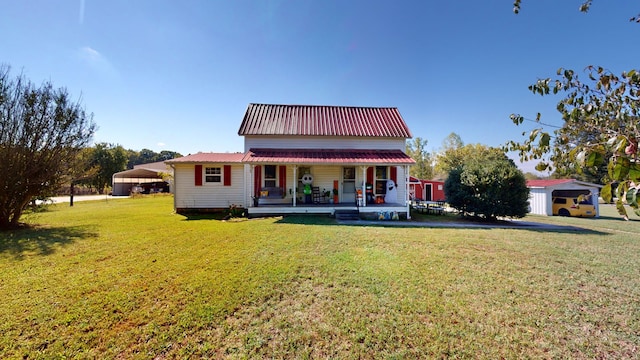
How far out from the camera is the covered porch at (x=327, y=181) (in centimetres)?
1252

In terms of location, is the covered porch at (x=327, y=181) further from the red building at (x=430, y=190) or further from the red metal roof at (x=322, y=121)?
the red building at (x=430, y=190)

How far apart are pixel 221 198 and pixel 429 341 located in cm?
1258

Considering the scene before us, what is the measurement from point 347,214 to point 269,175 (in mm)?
4842

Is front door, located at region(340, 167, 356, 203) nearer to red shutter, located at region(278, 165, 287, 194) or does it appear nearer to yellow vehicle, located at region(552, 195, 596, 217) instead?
red shutter, located at region(278, 165, 287, 194)

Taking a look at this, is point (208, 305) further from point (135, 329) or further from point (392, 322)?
point (392, 322)

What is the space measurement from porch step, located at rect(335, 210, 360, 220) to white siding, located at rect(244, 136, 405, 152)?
4.22 metres

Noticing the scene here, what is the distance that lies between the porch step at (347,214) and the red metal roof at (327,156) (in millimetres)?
2373

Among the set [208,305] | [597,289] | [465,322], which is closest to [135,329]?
[208,305]

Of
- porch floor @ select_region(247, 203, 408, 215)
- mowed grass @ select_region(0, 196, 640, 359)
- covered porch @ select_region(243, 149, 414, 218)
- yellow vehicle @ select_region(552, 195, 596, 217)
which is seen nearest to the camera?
mowed grass @ select_region(0, 196, 640, 359)

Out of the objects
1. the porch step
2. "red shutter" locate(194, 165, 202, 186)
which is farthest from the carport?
the porch step

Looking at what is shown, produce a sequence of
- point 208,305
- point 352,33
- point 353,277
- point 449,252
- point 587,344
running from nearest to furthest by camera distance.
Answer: point 587,344 < point 208,305 < point 353,277 < point 449,252 < point 352,33

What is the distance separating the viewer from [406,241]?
7.43 m

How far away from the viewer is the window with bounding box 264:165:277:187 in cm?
1338

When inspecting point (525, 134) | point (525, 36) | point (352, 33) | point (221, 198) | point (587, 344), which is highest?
point (352, 33)
